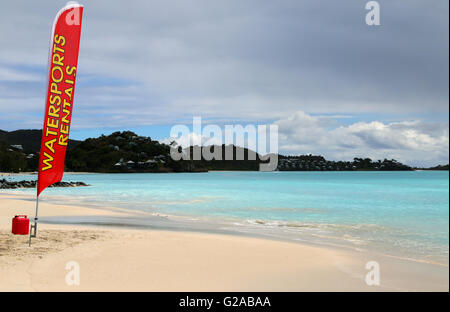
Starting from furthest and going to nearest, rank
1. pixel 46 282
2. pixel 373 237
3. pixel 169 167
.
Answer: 1. pixel 169 167
2. pixel 373 237
3. pixel 46 282

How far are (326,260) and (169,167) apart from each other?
189620 mm

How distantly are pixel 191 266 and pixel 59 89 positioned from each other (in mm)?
6748

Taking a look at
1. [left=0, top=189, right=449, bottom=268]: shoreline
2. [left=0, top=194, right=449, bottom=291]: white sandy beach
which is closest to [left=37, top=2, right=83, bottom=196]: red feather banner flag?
[left=0, top=194, right=449, bottom=291]: white sandy beach

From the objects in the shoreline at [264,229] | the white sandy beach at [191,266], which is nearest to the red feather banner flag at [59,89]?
the white sandy beach at [191,266]

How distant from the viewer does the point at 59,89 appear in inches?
479

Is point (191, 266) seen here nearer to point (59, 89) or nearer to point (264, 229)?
point (59, 89)

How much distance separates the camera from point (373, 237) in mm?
17531

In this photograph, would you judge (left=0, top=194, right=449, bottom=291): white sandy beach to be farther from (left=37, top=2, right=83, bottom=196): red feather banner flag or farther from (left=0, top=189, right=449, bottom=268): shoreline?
(left=37, top=2, right=83, bottom=196): red feather banner flag

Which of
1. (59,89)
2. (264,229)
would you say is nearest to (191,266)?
(59,89)

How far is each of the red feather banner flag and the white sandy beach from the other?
2535 mm
